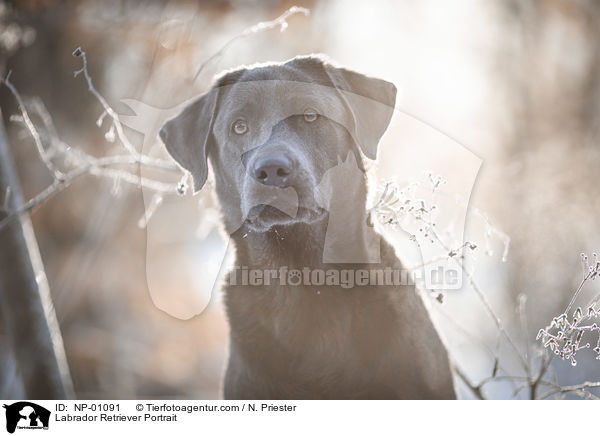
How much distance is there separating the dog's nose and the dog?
0.23 ft

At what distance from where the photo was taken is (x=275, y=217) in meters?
2.16

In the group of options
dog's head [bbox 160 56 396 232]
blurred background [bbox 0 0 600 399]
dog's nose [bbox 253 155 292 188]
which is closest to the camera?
dog's nose [bbox 253 155 292 188]

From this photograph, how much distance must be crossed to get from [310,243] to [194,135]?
772 millimetres

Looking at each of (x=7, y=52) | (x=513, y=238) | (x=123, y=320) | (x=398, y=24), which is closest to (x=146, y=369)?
(x=123, y=320)

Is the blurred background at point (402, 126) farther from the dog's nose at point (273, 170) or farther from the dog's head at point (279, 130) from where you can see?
the dog's nose at point (273, 170)

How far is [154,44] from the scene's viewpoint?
12.5 feet

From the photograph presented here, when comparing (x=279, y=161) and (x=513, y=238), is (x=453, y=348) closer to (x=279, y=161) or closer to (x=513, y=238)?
(x=279, y=161)

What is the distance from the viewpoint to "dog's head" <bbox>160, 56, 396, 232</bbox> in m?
2.13

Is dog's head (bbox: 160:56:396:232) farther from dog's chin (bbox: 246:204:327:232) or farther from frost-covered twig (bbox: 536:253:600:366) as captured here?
frost-covered twig (bbox: 536:253:600:366)

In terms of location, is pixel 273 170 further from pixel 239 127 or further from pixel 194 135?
pixel 194 135
